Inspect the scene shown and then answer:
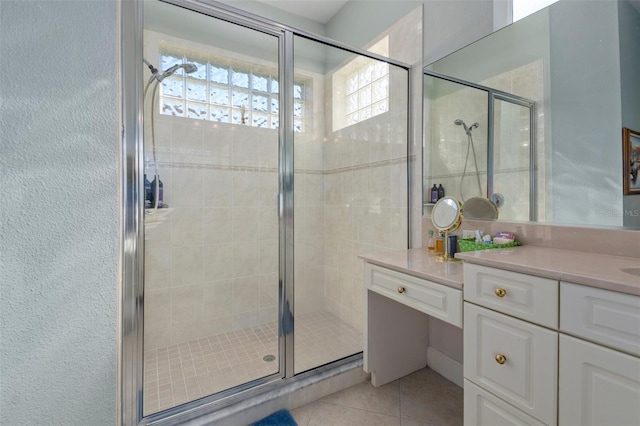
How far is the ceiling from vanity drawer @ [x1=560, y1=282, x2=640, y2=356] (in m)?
2.82

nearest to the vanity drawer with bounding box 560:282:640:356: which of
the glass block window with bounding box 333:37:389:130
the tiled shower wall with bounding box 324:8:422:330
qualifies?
the tiled shower wall with bounding box 324:8:422:330

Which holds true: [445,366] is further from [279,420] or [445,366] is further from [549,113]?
[549,113]

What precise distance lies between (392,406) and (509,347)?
861 millimetres

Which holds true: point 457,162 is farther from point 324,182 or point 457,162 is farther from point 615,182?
point 324,182

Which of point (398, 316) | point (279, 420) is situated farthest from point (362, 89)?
point (279, 420)

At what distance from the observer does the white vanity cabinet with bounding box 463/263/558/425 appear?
2.78ft

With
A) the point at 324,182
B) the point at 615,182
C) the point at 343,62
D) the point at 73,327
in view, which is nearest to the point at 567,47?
the point at 615,182

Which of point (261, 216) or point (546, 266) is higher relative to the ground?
point (261, 216)

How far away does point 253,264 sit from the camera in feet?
7.72

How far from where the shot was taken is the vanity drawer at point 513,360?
0.85 metres

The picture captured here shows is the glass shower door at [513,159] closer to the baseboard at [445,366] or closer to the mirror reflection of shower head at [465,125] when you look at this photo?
the mirror reflection of shower head at [465,125]

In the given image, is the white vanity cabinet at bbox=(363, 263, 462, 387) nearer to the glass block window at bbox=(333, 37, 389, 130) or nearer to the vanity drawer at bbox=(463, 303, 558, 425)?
the vanity drawer at bbox=(463, 303, 558, 425)

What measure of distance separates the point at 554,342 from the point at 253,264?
195 centimetres

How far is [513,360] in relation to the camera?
3.04ft
